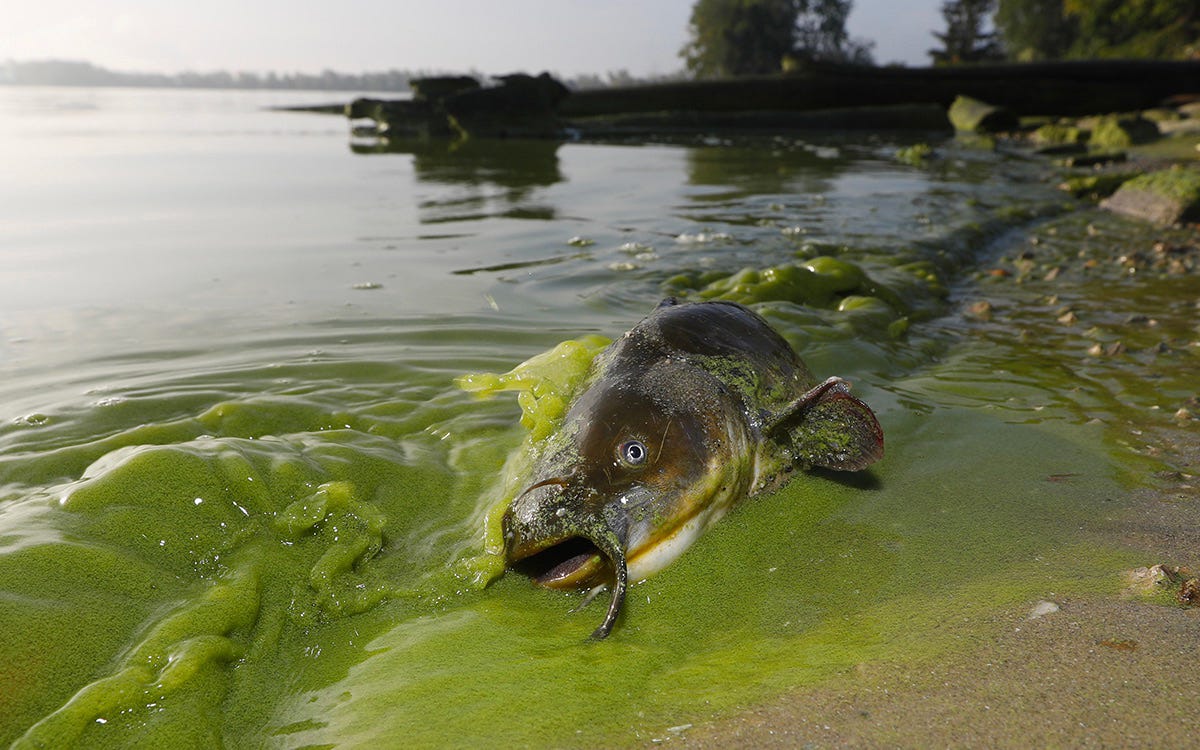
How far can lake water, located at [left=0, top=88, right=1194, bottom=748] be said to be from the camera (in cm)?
192

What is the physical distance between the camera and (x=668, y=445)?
2.51 meters

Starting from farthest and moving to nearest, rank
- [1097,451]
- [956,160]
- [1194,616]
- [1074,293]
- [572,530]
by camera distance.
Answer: [956,160]
[1074,293]
[1097,451]
[572,530]
[1194,616]

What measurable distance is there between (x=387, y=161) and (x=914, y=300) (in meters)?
12.6

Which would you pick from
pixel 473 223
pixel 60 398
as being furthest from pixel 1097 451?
pixel 473 223

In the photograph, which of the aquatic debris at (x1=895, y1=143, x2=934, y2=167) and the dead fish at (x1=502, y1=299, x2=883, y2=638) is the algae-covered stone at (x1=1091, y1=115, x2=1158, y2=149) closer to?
the aquatic debris at (x1=895, y1=143, x2=934, y2=167)

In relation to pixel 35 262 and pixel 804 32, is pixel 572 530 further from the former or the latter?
pixel 804 32

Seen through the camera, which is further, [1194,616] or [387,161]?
[387,161]

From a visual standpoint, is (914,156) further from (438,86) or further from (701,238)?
(438,86)

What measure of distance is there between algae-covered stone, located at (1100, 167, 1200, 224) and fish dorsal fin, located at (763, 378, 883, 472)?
7.75 meters

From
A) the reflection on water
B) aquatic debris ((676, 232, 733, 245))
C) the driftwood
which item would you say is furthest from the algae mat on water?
the driftwood

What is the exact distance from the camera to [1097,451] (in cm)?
320

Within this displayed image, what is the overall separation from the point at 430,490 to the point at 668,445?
3.04 feet

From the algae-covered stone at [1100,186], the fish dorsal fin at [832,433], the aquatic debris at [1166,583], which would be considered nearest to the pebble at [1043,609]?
the aquatic debris at [1166,583]

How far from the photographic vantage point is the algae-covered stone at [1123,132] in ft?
56.0
